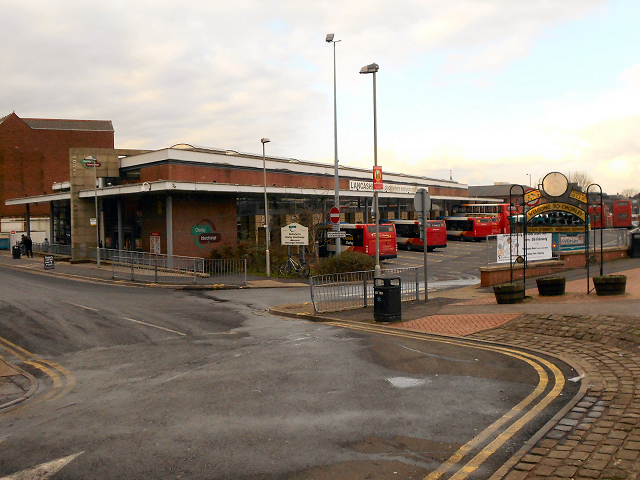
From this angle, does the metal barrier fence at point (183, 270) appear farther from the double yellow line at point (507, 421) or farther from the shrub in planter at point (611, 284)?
the double yellow line at point (507, 421)

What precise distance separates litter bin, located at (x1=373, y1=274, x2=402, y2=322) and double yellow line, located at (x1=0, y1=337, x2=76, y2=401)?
7299mm

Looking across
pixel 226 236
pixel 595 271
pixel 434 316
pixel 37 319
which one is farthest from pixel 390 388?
pixel 226 236

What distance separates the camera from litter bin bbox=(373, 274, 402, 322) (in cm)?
1365

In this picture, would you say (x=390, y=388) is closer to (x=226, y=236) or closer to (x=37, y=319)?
(x=37, y=319)

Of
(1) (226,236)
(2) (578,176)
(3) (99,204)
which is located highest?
(2) (578,176)

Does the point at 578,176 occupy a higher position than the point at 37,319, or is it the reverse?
the point at 578,176

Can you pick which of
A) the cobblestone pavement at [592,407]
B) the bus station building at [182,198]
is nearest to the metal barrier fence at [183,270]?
the bus station building at [182,198]

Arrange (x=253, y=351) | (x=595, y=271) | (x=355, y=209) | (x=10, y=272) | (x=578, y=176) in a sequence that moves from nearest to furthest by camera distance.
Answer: (x=253, y=351), (x=595, y=271), (x=10, y=272), (x=355, y=209), (x=578, y=176)

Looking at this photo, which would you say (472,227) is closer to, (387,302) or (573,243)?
(573,243)

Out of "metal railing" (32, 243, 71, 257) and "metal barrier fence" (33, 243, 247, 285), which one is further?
"metal railing" (32, 243, 71, 257)

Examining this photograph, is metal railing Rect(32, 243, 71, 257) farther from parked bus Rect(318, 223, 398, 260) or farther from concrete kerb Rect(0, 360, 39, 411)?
concrete kerb Rect(0, 360, 39, 411)

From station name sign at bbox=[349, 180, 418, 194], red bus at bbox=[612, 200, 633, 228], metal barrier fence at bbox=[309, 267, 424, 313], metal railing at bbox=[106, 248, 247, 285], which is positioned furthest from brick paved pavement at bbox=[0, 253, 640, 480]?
red bus at bbox=[612, 200, 633, 228]

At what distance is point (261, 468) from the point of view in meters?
5.47

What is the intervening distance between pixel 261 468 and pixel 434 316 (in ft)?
31.5
